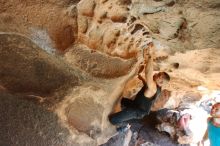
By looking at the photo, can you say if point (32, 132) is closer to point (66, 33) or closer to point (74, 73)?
point (74, 73)

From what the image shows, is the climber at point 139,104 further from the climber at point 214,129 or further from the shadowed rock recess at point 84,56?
the climber at point 214,129

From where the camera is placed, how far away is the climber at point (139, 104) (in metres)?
2.75

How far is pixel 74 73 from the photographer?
2.23 meters

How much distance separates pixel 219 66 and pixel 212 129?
2.04 feet

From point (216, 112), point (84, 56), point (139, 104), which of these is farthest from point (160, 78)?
point (84, 56)

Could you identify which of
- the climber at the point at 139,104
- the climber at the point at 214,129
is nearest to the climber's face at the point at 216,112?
the climber at the point at 214,129

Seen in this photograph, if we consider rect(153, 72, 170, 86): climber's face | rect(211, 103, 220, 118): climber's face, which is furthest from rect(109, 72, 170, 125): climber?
rect(211, 103, 220, 118): climber's face

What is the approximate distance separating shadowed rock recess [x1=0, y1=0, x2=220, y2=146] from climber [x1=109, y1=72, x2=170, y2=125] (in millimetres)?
83

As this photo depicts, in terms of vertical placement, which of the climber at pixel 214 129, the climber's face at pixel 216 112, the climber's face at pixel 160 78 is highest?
the climber's face at pixel 160 78

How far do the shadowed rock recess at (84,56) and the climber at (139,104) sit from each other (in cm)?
8

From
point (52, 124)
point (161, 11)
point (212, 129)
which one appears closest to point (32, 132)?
point (52, 124)

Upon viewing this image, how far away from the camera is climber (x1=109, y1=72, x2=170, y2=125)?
2.75 metres

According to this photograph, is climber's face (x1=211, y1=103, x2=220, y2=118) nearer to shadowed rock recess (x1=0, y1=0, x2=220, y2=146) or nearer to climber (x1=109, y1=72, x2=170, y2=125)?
shadowed rock recess (x1=0, y1=0, x2=220, y2=146)

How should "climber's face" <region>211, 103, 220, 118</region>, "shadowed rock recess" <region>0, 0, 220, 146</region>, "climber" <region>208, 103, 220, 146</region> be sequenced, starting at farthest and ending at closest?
"climber's face" <region>211, 103, 220, 118</region>
"climber" <region>208, 103, 220, 146</region>
"shadowed rock recess" <region>0, 0, 220, 146</region>
